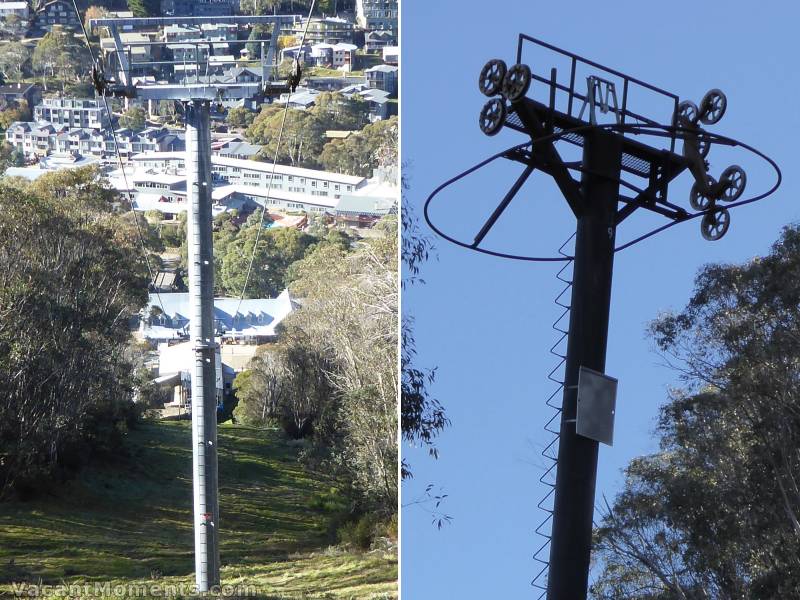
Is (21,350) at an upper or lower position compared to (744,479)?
upper

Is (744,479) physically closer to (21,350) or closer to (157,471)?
(157,471)

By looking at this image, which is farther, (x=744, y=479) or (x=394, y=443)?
(x=744, y=479)

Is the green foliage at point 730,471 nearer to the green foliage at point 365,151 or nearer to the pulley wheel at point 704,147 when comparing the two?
the green foliage at point 365,151

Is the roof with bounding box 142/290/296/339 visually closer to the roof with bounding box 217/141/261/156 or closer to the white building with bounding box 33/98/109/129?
the roof with bounding box 217/141/261/156

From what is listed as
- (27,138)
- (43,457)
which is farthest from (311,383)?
(27,138)

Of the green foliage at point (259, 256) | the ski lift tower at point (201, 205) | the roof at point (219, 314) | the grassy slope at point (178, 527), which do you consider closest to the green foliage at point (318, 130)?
the green foliage at point (259, 256)

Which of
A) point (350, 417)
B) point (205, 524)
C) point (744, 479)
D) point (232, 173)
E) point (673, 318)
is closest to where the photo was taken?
point (205, 524)

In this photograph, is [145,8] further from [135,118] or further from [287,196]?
[287,196]
